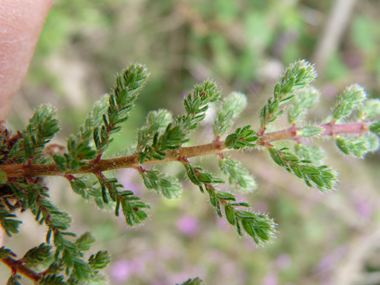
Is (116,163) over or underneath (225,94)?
underneath

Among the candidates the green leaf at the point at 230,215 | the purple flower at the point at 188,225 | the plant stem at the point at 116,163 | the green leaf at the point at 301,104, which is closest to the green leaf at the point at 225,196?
the green leaf at the point at 230,215

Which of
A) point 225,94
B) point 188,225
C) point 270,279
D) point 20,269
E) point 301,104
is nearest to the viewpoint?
point 20,269

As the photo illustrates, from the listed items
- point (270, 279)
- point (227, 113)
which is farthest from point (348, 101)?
point (270, 279)

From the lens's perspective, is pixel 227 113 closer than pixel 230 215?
No

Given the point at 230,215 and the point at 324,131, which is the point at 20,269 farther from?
the point at 324,131

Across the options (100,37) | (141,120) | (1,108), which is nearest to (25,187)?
(1,108)

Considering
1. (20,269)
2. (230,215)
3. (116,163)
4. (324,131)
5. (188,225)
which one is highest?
(188,225)
